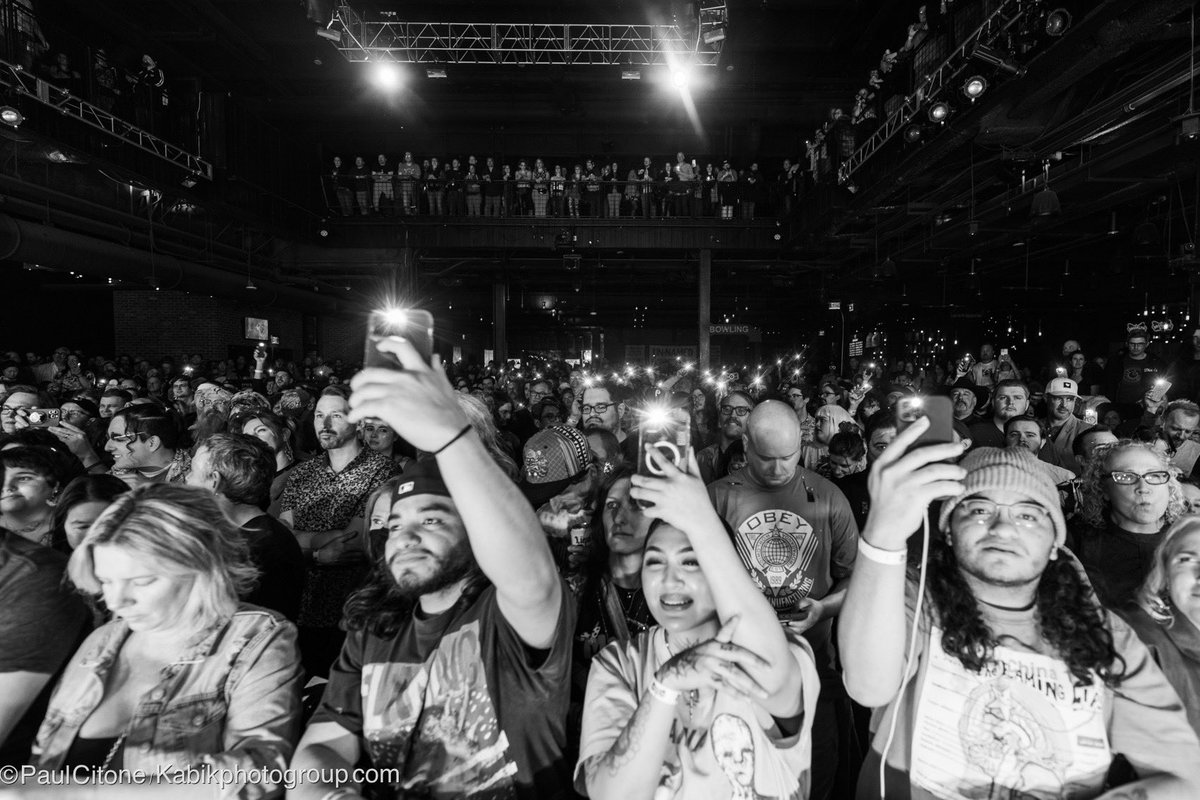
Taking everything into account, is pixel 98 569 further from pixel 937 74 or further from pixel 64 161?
pixel 64 161

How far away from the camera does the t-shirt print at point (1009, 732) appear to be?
1.43 m

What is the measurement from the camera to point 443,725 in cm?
153

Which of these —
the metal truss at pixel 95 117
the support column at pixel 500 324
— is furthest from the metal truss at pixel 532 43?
the support column at pixel 500 324

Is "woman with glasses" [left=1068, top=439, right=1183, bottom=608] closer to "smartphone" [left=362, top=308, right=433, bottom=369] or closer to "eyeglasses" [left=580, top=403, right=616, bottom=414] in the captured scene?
"smartphone" [left=362, top=308, right=433, bottom=369]

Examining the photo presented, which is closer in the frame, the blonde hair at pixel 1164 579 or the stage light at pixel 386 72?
the blonde hair at pixel 1164 579

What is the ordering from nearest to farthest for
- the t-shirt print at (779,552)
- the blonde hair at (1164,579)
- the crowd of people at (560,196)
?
the blonde hair at (1164,579), the t-shirt print at (779,552), the crowd of people at (560,196)

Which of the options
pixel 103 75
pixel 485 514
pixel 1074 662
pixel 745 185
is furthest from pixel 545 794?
pixel 745 185

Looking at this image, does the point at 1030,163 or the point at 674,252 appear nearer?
the point at 1030,163

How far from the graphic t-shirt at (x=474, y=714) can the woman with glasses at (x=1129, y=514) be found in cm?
233

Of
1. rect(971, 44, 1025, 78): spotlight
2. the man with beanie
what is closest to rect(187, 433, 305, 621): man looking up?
the man with beanie

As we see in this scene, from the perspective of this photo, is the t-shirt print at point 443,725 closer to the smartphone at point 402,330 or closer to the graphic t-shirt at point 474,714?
the graphic t-shirt at point 474,714

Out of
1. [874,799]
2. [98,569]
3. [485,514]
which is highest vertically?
[485,514]

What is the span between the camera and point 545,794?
152 centimetres

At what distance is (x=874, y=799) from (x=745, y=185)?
15396 mm
